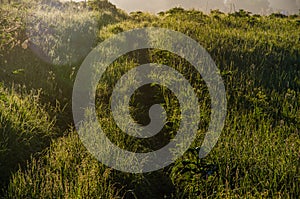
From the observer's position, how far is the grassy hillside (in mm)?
3436

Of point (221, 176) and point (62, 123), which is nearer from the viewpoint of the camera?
point (221, 176)

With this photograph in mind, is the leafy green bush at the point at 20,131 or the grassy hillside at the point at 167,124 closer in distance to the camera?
the grassy hillside at the point at 167,124

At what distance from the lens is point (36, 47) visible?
704 centimetres

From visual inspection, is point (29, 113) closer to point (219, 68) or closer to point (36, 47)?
point (36, 47)

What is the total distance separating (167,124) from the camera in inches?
191

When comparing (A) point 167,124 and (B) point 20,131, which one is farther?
(A) point 167,124

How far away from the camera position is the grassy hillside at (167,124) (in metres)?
3.44

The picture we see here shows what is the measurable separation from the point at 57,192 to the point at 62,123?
6.25 ft

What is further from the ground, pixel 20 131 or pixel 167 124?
pixel 167 124

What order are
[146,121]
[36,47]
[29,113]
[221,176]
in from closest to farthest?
[221,176] → [29,113] → [146,121] → [36,47]

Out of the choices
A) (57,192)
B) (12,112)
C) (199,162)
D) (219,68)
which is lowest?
(57,192)

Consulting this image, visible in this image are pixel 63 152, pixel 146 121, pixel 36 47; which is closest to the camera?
pixel 63 152

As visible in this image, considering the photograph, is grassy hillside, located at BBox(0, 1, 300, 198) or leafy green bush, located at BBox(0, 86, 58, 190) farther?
leafy green bush, located at BBox(0, 86, 58, 190)

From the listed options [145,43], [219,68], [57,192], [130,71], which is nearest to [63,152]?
[57,192]
